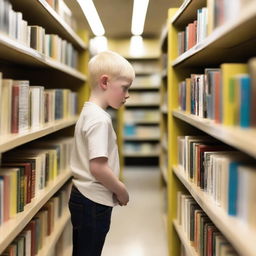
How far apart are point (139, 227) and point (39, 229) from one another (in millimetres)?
1683

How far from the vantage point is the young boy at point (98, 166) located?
6.02ft

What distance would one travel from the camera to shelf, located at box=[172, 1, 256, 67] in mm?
1156

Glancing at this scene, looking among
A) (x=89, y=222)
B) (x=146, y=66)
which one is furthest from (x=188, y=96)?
(x=146, y=66)

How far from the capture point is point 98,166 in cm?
180

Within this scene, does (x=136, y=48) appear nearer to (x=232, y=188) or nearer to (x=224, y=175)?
(x=224, y=175)

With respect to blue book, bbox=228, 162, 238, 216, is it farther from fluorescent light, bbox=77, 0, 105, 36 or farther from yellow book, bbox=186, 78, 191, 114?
fluorescent light, bbox=77, 0, 105, 36

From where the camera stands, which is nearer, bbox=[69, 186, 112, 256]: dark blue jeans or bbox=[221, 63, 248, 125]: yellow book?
bbox=[221, 63, 248, 125]: yellow book

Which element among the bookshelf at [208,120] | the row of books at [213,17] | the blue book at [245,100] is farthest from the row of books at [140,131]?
the blue book at [245,100]

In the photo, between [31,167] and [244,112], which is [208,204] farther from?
[31,167]

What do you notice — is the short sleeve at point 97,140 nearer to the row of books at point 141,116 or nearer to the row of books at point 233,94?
the row of books at point 233,94

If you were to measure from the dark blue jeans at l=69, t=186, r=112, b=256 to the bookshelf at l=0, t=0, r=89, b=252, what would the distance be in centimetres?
23

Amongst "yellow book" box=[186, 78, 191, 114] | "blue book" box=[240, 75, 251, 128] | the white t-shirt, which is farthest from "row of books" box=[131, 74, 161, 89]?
"blue book" box=[240, 75, 251, 128]

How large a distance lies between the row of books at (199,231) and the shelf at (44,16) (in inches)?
57.3

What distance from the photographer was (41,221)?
237 centimetres
